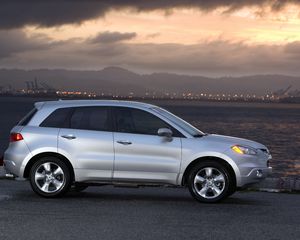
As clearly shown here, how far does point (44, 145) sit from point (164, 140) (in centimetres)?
205

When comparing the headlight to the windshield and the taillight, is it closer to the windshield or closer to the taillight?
the windshield

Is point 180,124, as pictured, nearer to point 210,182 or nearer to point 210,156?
point 210,156

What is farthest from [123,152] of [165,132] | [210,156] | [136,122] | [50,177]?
[210,156]

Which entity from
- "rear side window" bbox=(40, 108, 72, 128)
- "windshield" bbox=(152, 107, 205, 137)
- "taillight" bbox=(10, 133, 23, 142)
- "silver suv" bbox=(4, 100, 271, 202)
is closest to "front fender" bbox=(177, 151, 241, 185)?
"silver suv" bbox=(4, 100, 271, 202)

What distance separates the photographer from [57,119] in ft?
40.0

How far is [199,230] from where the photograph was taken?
28.8 feet

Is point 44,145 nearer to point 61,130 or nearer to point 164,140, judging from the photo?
point 61,130

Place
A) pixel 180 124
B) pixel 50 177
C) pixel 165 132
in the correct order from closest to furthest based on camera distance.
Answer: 1. pixel 165 132
2. pixel 50 177
3. pixel 180 124

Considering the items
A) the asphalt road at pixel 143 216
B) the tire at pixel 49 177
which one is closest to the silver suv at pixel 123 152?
the tire at pixel 49 177

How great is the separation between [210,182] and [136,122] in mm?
1612

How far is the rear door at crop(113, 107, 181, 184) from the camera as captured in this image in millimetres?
11625

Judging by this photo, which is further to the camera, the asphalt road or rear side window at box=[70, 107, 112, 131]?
rear side window at box=[70, 107, 112, 131]

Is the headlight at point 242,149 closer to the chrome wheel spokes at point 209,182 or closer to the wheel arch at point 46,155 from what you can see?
the chrome wheel spokes at point 209,182

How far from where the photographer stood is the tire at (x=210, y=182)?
11.6 meters
